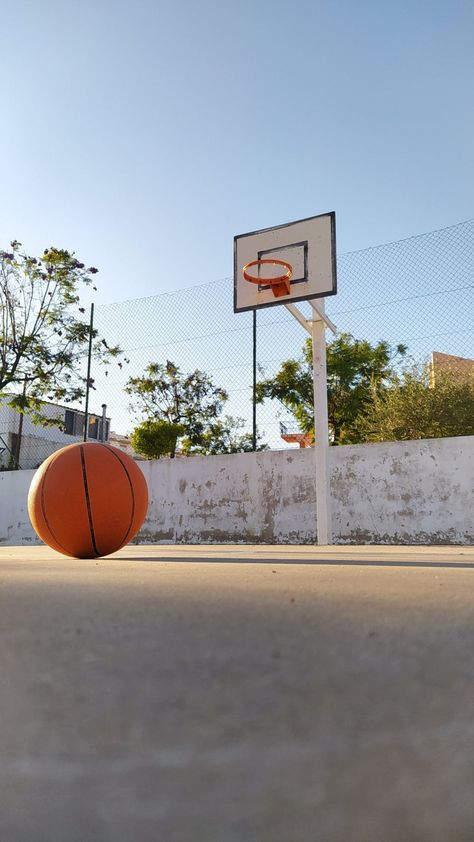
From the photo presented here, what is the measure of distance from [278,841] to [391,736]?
17 cm

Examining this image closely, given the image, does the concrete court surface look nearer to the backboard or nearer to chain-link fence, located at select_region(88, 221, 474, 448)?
the backboard

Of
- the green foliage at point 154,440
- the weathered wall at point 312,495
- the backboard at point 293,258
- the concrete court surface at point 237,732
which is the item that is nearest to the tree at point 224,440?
the weathered wall at point 312,495

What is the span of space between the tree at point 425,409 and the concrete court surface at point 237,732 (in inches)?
396

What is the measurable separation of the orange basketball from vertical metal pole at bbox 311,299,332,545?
12.5ft

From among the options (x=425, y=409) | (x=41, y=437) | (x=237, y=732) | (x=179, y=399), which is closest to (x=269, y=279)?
(x=425, y=409)

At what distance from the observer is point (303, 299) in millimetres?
7887

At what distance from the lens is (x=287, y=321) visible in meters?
9.39

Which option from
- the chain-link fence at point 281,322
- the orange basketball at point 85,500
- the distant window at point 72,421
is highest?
the chain-link fence at point 281,322

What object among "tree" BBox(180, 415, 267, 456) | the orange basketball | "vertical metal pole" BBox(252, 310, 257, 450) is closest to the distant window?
"tree" BBox(180, 415, 267, 456)

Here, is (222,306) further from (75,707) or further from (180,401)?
(75,707)

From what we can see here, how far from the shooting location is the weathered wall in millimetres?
7871

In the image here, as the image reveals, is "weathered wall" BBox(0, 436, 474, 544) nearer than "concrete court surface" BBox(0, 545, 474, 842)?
No

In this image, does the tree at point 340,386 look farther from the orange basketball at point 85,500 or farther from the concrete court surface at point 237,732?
the concrete court surface at point 237,732

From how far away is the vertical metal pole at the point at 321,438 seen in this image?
7.84 meters
